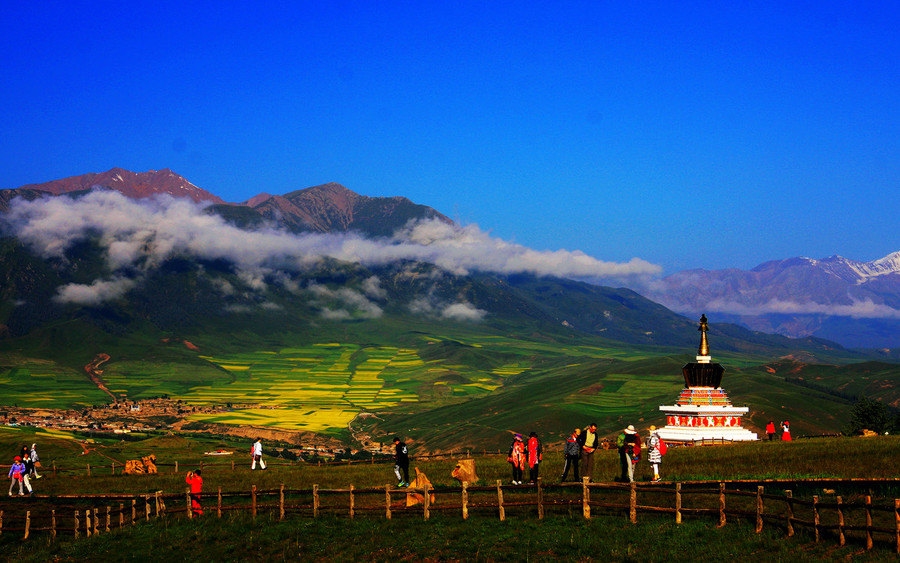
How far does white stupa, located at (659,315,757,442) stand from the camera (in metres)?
80.4

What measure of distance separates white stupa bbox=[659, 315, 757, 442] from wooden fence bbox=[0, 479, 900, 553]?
41.8m

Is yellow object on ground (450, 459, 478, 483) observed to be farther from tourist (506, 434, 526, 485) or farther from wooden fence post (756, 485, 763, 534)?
wooden fence post (756, 485, 763, 534)

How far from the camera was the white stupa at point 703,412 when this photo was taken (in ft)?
264

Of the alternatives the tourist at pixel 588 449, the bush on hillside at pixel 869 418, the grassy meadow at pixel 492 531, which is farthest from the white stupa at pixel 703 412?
the tourist at pixel 588 449

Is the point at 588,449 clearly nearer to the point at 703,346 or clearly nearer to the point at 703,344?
the point at 703,344

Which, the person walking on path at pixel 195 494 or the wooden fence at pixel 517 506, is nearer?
the wooden fence at pixel 517 506

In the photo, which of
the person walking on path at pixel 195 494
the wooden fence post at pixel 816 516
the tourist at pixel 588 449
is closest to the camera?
the wooden fence post at pixel 816 516

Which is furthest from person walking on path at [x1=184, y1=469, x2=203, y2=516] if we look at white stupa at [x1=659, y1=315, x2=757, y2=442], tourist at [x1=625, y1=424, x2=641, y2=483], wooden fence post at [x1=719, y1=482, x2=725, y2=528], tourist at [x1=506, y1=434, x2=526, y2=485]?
white stupa at [x1=659, y1=315, x2=757, y2=442]

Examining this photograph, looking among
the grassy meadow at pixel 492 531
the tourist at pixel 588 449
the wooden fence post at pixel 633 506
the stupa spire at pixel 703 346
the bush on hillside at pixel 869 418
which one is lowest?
the bush on hillside at pixel 869 418

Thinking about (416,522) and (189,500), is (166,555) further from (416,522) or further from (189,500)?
(416,522)

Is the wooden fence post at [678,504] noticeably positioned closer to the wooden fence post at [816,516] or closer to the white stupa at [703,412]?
the wooden fence post at [816,516]

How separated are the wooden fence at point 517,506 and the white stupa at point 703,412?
137 ft

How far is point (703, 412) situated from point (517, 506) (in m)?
48.4

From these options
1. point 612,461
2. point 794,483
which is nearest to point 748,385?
point 612,461
